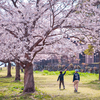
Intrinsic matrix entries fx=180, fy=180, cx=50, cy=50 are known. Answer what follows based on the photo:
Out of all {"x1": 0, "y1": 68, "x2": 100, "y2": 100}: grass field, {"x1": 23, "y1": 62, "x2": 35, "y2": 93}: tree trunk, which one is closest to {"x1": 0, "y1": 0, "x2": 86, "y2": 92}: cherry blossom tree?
{"x1": 23, "y1": 62, "x2": 35, "y2": 93}: tree trunk

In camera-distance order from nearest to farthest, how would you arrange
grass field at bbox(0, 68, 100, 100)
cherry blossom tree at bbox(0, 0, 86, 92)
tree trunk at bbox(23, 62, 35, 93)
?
1. grass field at bbox(0, 68, 100, 100)
2. cherry blossom tree at bbox(0, 0, 86, 92)
3. tree trunk at bbox(23, 62, 35, 93)

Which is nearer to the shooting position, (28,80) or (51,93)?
(51,93)

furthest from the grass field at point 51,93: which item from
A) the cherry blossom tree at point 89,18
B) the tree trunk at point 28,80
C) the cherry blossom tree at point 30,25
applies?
the cherry blossom tree at point 89,18

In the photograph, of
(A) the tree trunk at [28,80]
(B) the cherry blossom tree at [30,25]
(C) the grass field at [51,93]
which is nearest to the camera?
(C) the grass field at [51,93]

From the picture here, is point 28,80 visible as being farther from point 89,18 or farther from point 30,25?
point 89,18

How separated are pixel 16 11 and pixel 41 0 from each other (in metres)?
1.92

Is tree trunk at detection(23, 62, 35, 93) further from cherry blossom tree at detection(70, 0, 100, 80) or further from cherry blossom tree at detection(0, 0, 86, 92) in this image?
cherry blossom tree at detection(70, 0, 100, 80)

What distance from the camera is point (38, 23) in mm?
13641

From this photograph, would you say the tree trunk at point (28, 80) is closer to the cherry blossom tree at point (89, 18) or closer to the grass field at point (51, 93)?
the grass field at point (51, 93)

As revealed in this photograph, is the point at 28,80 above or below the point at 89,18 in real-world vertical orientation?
below

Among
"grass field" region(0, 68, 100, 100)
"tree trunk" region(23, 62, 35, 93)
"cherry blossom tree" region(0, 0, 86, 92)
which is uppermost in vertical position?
"cherry blossom tree" region(0, 0, 86, 92)

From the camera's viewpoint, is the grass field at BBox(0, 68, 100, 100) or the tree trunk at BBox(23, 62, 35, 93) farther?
the tree trunk at BBox(23, 62, 35, 93)

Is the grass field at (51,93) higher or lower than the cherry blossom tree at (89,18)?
lower

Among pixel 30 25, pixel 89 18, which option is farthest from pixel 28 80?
pixel 89 18
